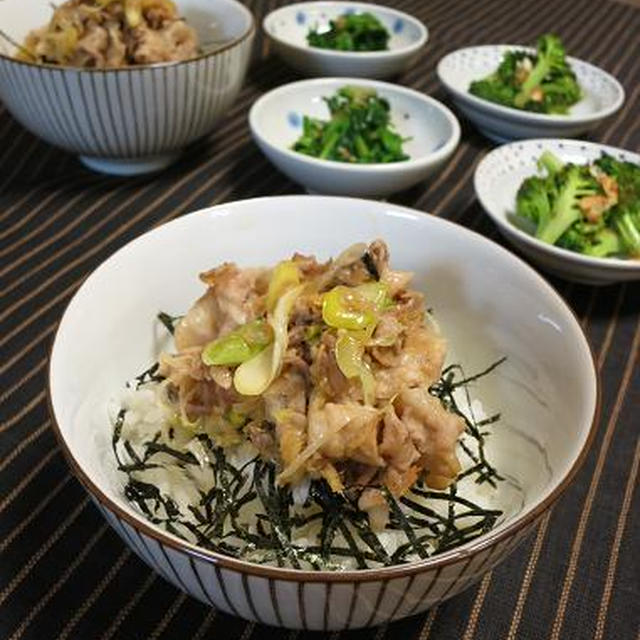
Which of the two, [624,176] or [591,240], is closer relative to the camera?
[591,240]

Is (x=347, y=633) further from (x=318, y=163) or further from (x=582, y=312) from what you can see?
(x=318, y=163)

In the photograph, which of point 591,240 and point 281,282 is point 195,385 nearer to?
point 281,282

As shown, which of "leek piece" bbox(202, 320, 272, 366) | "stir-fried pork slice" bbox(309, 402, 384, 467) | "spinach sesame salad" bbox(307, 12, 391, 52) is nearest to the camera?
"stir-fried pork slice" bbox(309, 402, 384, 467)

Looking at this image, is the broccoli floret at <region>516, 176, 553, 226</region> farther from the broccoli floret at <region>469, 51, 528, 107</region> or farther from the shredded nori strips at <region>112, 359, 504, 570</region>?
the shredded nori strips at <region>112, 359, 504, 570</region>

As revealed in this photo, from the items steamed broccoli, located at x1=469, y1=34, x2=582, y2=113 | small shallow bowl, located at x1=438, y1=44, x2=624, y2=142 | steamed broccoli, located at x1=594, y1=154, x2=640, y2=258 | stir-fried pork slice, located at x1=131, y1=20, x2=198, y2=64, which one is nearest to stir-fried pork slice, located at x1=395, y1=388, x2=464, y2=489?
steamed broccoli, located at x1=594, y1=154, x2=640, y2=258

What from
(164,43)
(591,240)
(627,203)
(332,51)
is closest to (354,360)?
(591,240)

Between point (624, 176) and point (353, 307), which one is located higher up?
point (353, 307)

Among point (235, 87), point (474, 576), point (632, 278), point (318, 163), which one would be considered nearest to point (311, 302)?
point (474, 576)
